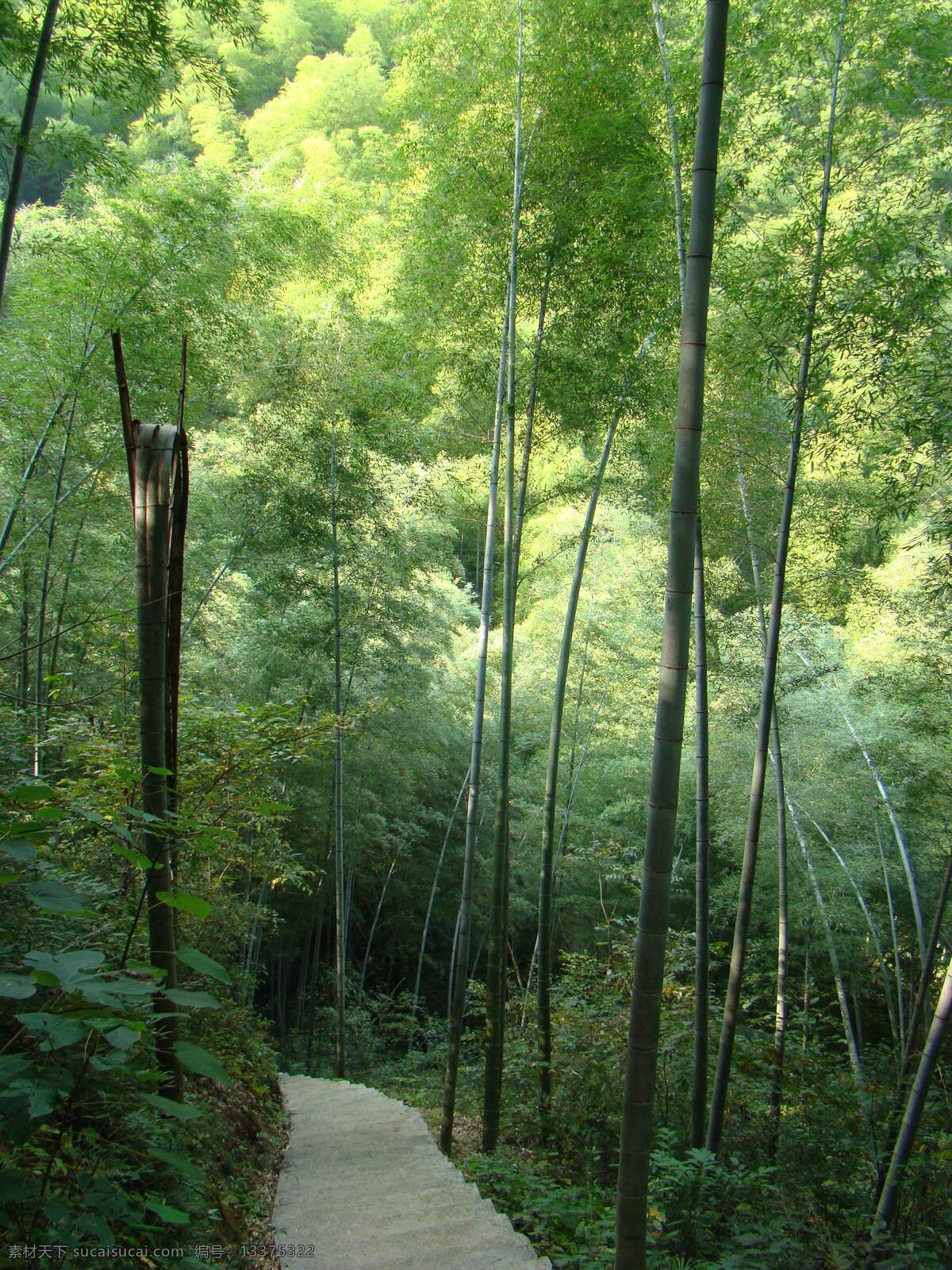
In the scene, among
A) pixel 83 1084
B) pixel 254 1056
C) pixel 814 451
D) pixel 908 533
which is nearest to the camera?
pixel 83 1084

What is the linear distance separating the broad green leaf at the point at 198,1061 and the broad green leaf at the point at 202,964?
0.09 metres

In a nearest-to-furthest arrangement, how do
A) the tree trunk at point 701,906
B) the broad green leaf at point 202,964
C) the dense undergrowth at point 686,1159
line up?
the broad green leaf at point 202,964
the dense undergrowth at point 686,1159
the tree trunk at point 701,906

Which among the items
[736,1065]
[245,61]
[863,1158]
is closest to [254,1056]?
[736,1065]

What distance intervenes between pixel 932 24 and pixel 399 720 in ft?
22.5

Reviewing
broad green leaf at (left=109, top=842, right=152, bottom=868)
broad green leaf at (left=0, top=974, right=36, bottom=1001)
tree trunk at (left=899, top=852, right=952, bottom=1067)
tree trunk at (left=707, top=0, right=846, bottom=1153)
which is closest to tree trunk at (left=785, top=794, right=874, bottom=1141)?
tree trunk at (left=899, top=852, right=952, bottom=1067)

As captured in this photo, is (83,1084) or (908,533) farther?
(908,533)

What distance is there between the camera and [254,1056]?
15.4 ft

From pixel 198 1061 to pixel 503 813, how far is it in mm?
3062

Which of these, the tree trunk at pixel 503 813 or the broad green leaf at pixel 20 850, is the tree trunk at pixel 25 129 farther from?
the broad green leaf at pixel 20 850

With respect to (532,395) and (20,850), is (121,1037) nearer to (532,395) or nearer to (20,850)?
(20,850)

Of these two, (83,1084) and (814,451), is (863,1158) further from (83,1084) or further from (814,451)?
(83,1084)

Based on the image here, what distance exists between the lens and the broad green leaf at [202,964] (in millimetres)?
1083

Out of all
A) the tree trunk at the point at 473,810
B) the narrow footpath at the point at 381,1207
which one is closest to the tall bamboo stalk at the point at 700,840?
the tree trunk at the point at 473,810

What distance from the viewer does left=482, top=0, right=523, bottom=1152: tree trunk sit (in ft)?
12.7
